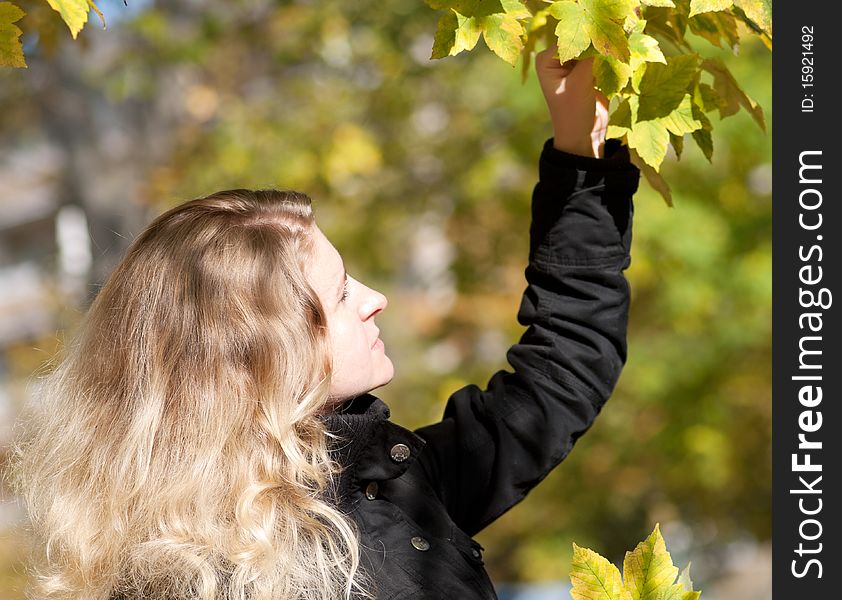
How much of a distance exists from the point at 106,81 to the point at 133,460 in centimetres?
523

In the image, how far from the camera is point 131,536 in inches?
72.6

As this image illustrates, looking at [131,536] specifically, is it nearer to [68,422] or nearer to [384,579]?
[68,422]

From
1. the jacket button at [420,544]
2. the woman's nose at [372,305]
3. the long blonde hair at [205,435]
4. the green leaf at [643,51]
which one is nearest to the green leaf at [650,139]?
the green leaf at [643,51]

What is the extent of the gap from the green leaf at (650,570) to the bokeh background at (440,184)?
4331mm

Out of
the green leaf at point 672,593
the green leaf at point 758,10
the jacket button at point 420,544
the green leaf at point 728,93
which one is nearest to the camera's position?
the green leaf at point 672,593

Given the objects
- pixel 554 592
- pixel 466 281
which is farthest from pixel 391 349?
pixel 554 592

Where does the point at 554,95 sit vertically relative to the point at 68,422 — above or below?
above

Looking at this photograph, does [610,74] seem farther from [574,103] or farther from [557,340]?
[557,340]

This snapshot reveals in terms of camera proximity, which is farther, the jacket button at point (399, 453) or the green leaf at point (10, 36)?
the jacket button at point (399, 453)

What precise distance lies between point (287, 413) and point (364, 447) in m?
0.17

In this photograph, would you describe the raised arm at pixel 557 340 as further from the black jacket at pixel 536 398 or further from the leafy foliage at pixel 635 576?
the leafy foliage at pixel 635 576

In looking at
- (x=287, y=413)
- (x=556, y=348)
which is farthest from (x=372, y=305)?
(x=556, y=348)

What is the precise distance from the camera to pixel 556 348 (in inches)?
81.1

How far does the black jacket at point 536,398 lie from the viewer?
1939 millimetres
